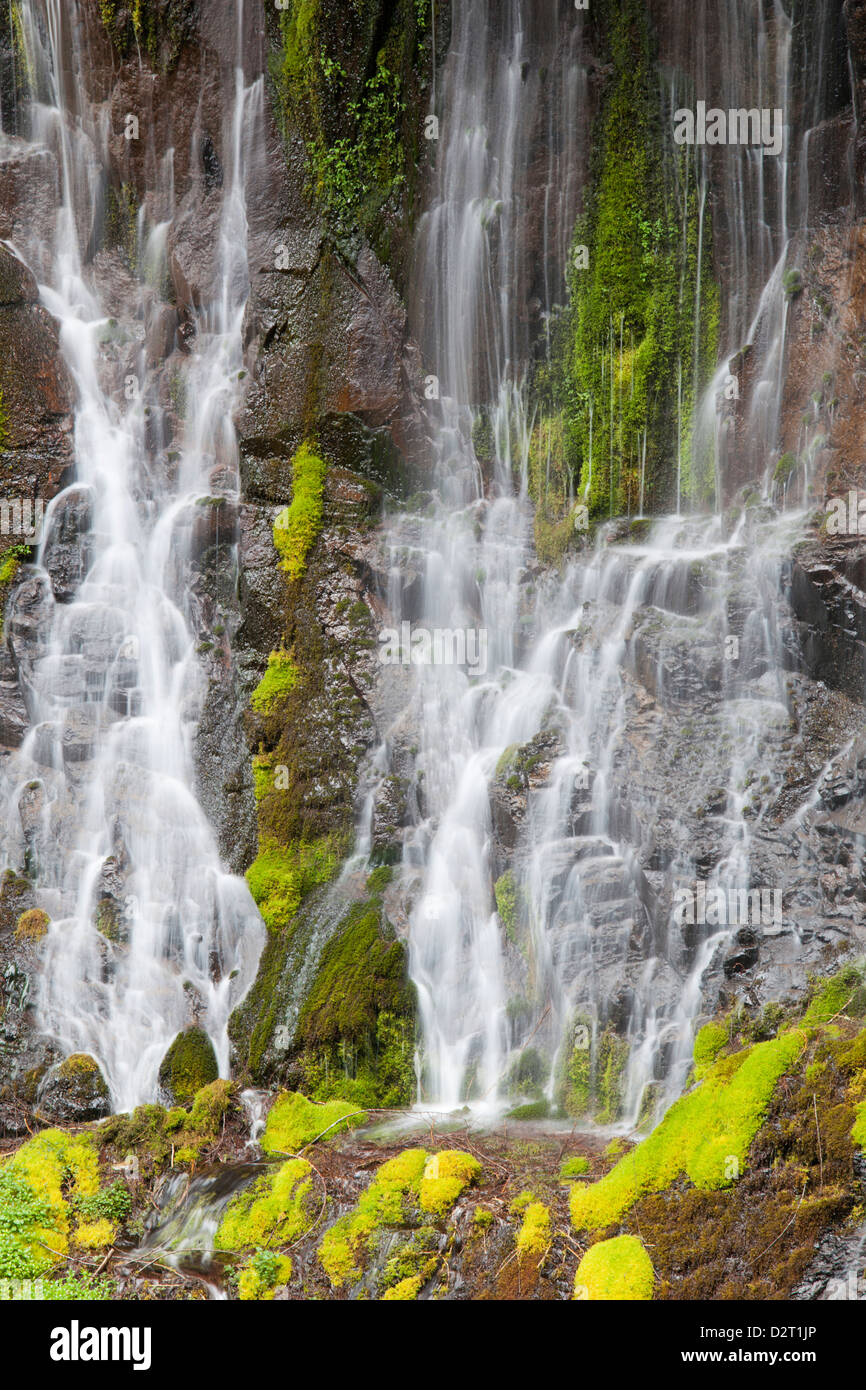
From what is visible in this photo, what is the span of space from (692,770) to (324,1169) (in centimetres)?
573

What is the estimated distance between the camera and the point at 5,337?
53.5 ft

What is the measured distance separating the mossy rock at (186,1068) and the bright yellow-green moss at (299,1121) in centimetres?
131

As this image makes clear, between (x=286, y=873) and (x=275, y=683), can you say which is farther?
(x=275, y=683)

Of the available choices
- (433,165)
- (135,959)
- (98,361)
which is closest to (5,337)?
(98,361)

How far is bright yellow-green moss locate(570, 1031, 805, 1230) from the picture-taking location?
8000mm

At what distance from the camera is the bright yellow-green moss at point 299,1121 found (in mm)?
10820

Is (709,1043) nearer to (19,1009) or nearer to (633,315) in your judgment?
(19,1009)

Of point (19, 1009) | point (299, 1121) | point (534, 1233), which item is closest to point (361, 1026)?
point (299, 1121)

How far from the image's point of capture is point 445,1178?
9.05 m

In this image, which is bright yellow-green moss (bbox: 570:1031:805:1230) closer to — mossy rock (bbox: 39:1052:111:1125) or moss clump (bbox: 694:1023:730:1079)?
moss clump (bbox: 694:1023:730:1079)

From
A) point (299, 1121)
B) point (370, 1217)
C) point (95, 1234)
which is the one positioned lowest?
point (95, 1234)

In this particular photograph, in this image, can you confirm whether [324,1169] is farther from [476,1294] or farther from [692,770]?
[692,770]

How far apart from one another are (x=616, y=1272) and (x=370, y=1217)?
2374 millimetres

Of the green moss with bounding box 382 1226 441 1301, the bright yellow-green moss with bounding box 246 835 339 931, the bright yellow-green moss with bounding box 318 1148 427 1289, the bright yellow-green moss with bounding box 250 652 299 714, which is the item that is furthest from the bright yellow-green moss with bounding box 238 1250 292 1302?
the bright yellow-green moss with bounding box 250 652 299 714
